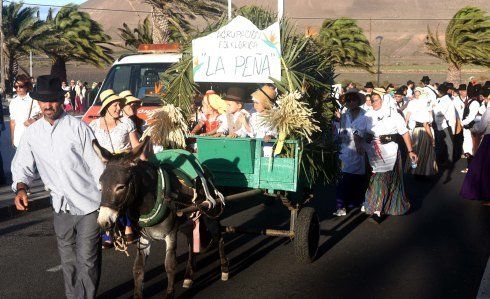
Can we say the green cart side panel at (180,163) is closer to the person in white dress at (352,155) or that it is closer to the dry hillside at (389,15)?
the person in white dress at (352,155)

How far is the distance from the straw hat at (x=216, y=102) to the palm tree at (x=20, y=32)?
90.8 ft

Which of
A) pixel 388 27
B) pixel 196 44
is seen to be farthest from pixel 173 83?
pixel 388 27

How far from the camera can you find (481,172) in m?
11.7

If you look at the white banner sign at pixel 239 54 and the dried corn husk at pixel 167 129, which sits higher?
the white banner sign at pixel 239 54

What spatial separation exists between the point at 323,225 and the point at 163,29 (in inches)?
609

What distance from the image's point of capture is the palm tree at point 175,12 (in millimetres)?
24234

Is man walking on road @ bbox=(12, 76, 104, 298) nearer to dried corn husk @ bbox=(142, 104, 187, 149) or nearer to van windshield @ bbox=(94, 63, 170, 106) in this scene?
dried corn husk @ bbox=(142, 104, 187, 149)

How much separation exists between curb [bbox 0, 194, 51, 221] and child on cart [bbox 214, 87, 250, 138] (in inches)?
169

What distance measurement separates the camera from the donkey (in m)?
5.17

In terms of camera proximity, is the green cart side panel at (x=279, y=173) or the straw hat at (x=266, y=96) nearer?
the green cart side panel at (x=279, y=173)

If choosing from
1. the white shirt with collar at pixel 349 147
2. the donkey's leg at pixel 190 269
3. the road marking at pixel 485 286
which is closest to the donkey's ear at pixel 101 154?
the donkey's leg at pixel 190 269

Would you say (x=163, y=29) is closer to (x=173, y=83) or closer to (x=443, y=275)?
(x=173, y=83)

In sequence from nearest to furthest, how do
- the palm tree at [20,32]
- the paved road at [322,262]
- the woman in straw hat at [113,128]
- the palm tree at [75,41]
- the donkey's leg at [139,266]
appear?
the donkey's leg at [139,266] → the paved road at [322,262] → the woman in straw hat at [113,128] → the palm tree at [75,41] → the palm tree at [20,32]

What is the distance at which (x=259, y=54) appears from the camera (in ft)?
26.2
